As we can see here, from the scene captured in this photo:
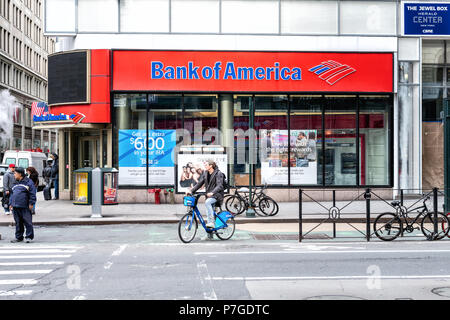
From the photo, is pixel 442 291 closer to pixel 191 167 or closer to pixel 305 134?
pixel 191 167

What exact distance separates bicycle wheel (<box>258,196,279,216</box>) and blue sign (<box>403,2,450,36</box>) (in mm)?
9739

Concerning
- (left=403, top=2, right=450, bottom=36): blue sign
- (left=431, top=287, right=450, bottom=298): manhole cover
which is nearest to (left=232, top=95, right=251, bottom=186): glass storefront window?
(left=403, top=2, right=450, bottom=36): blue sign

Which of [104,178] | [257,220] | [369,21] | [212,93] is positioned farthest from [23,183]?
[369,21]

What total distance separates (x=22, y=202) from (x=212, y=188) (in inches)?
168

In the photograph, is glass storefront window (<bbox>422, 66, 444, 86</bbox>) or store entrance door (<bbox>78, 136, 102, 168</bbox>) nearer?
store entrance door (<bbox>78, 136, 102, 168</bbox>)

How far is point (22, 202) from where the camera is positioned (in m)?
12.9

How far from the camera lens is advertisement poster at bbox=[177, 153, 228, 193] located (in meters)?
20.4

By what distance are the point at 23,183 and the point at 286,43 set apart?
12.9 m

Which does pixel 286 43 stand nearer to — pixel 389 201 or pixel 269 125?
pixel 269 125

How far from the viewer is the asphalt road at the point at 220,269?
7.64 meters

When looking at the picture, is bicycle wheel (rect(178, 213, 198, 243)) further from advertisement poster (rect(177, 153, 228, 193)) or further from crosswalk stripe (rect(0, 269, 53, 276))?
advertisement poster (rect(177, 153, 228, 193))
